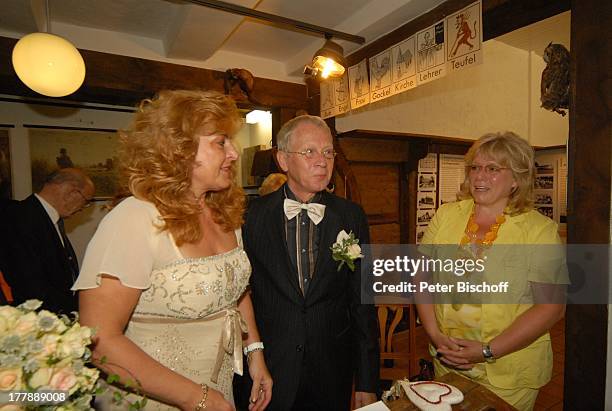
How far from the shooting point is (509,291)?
1646mm

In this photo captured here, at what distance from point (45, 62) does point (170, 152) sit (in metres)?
1.82

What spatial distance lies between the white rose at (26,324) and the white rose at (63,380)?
0.09m

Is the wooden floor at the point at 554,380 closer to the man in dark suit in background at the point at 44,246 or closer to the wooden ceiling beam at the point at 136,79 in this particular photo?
the wooden ceiling beam at the point at 136,79

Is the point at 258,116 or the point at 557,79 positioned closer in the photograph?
the point at 557,79

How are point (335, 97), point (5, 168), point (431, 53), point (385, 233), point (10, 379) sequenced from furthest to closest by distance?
point (385, 233)
point (5, 168)
point (335, 97)
point (431, 53)
point (10, 379)

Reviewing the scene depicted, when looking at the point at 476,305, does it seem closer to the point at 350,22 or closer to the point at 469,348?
the point at 469,348

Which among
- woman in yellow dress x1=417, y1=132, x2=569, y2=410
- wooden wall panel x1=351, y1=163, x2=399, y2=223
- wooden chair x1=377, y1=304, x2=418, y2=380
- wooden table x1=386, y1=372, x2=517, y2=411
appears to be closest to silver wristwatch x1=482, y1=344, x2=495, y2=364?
Result: woman in yellow dress x1=417, y1=132, x2=569, y2=410

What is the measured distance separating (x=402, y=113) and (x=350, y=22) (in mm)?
1541

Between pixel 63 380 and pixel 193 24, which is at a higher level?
pixel 193 24

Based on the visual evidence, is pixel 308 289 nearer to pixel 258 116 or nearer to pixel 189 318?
pixel 189 318

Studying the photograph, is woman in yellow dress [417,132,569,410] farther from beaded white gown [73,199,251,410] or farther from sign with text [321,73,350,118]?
sign with text [321,73,350,118]

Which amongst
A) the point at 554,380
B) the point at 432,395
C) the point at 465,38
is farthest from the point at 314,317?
the point at 554,380

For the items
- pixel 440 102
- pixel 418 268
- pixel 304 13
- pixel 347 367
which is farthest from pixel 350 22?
pixel 347 367

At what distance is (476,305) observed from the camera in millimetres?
1684
